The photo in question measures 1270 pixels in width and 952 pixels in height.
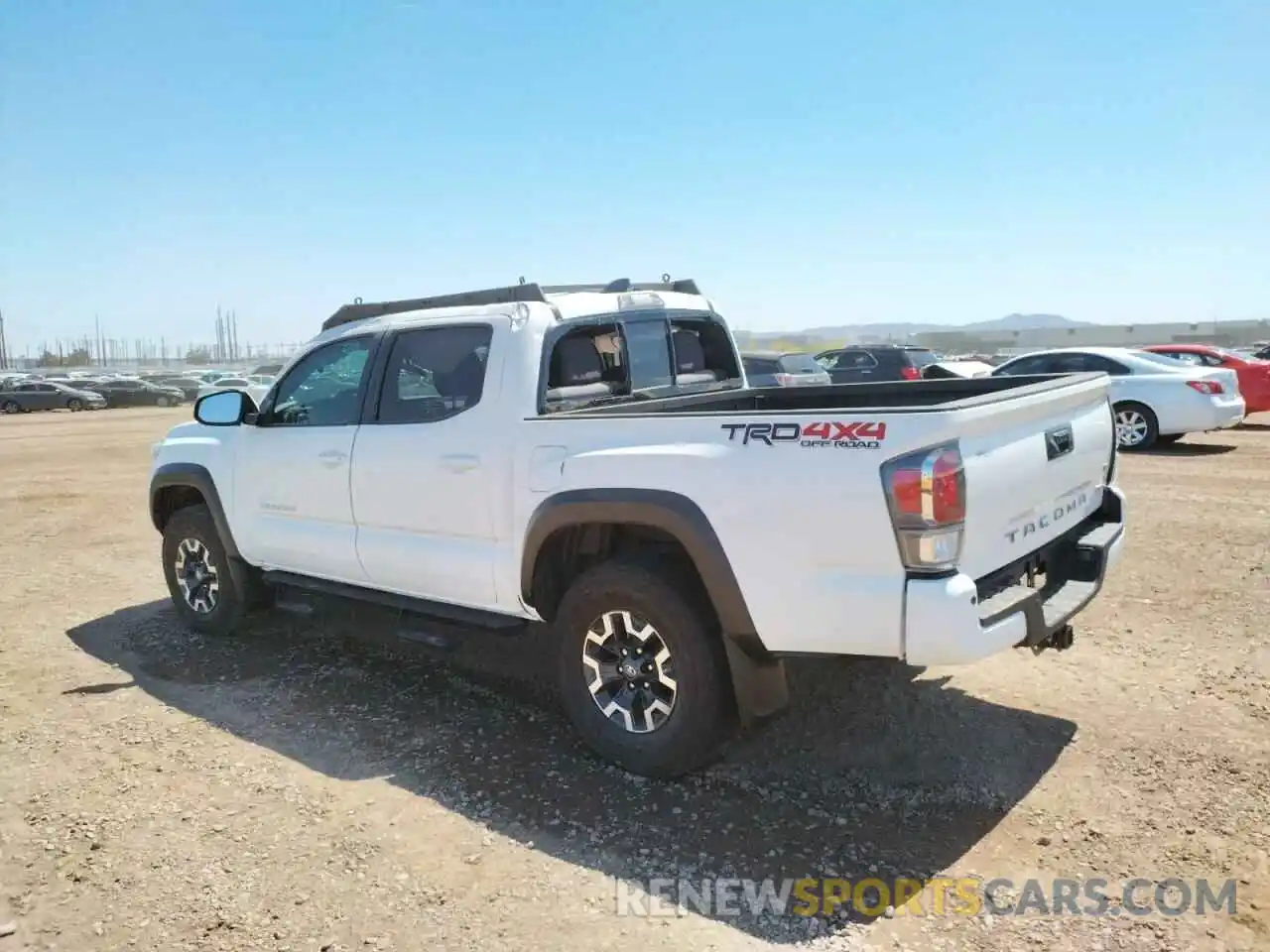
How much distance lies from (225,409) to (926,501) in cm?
425

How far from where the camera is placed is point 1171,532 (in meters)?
8.20

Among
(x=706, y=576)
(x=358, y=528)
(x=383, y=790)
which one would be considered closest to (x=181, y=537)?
(x=358, y=528)

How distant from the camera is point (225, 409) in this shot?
18.6 ft

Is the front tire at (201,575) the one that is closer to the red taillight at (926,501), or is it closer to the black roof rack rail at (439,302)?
the black roof rack rail at (439,302)

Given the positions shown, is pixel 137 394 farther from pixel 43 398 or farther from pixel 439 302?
pixel 439 302

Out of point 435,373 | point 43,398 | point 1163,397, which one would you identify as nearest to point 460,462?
point 435,373

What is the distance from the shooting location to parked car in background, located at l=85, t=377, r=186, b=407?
1718 inches

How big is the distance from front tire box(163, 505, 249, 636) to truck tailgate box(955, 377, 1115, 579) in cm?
452

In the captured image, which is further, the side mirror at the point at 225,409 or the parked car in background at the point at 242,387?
the parked car in background at the point at 242,387

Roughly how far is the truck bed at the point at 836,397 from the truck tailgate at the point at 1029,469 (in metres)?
0.25

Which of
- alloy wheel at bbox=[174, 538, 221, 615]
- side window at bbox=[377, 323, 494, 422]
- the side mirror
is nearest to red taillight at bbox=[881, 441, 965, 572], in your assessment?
side window at bbox=[377, 323, 494, 422]

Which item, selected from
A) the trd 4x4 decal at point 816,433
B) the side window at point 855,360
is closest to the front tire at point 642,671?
the trd 4x4 decal at point 816,433

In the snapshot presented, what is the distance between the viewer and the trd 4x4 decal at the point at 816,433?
3.24m

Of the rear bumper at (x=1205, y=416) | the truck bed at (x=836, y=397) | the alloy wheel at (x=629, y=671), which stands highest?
the truck bed at (x=836, y=397)
